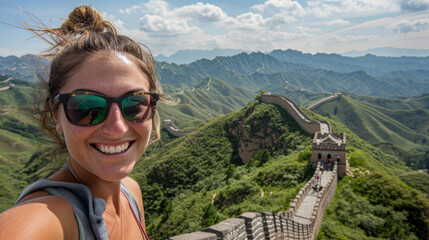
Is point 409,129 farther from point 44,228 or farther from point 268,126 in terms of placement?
point 44,228

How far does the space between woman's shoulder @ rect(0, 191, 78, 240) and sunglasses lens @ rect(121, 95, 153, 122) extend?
0.79m

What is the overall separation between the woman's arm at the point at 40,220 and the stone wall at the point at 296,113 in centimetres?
3779

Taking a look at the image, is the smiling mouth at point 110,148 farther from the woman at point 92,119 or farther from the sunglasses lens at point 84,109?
the sunglasses lens at point 84,109

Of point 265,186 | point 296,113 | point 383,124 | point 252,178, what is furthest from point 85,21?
point 383,124

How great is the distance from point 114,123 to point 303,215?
49.1ft

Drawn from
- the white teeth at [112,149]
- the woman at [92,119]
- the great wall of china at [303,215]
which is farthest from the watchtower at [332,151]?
the white teeth at [112,149]

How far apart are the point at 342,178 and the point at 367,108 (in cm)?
16296

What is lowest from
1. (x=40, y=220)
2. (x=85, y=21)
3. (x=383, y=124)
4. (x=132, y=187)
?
(x=383, y=124)

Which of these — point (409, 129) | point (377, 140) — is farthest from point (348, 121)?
point (409, 129)

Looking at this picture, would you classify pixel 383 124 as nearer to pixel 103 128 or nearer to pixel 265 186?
pixel 265 186

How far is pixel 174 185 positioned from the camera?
45094mm

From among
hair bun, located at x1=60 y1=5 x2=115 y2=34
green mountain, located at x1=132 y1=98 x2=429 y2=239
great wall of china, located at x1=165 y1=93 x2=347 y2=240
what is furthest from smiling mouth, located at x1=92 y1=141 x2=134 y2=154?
great wall of china, located at x1=165 y1=93 x2=347 y2=240

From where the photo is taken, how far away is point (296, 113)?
1709 inches

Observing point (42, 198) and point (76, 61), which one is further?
point (76, 61)
